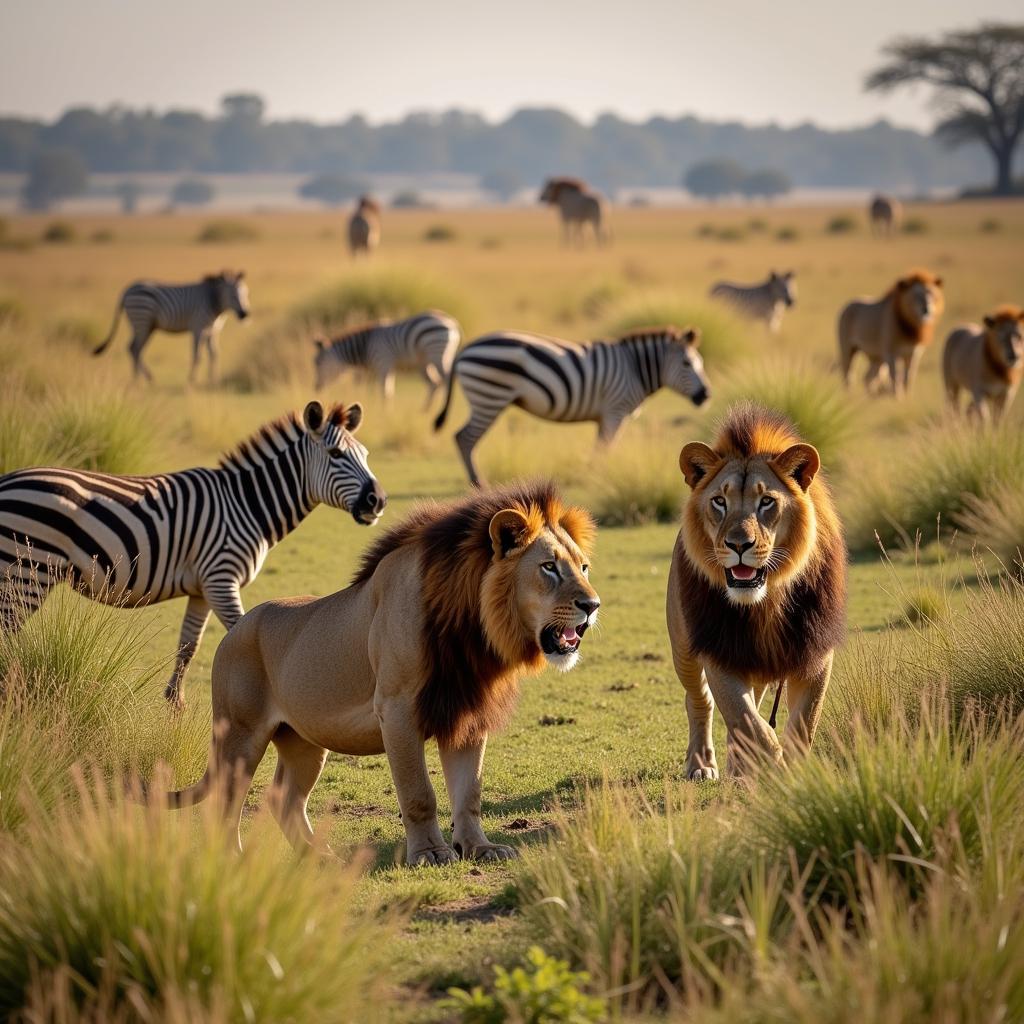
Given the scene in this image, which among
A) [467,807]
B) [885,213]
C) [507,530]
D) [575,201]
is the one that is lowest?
[467,807]

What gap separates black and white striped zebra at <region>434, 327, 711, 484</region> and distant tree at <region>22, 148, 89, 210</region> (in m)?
166

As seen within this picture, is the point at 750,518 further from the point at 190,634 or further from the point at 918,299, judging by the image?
the point at 918,299

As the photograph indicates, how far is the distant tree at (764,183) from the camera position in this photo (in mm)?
180500

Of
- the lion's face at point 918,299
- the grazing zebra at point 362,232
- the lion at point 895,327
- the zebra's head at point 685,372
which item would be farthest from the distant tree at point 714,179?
the zebra's head at point 685,372

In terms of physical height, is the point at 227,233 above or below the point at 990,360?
above

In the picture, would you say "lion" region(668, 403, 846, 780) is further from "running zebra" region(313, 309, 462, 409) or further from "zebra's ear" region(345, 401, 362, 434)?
"running zebra" region(313, 309, 462, 409)

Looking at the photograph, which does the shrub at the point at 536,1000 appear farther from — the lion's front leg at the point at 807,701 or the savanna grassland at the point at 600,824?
the lion's front leg at the point at 807,701

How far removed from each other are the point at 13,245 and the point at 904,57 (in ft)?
158

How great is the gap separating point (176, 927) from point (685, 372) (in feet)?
36.3

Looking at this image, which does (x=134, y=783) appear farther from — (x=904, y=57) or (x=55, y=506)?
(x=904, y=57)

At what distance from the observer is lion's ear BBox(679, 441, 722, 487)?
564 cm

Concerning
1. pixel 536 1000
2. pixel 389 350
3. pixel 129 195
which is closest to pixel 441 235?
pixel 389 350

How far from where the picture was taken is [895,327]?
17781 millimetres

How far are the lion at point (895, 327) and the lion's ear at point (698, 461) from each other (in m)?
12.5
